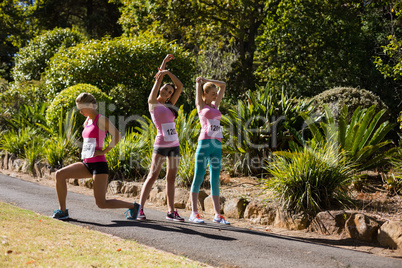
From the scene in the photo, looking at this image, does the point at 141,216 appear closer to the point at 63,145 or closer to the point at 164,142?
the point at 164,142

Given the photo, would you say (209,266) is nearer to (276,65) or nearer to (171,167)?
(171,167)

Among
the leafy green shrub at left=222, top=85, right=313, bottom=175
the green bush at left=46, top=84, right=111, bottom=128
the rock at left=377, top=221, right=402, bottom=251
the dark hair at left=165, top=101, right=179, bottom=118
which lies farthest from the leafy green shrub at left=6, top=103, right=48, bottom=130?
the rock at left=377, top=221, right=402, bottom=251

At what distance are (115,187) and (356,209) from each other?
15.5ft

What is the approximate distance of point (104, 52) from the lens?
13.4 metres

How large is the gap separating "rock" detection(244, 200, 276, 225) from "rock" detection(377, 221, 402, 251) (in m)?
1.60

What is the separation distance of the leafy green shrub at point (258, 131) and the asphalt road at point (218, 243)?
7.91ft

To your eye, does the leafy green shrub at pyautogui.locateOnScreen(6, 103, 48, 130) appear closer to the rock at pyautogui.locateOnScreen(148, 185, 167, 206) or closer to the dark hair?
the rock at pyautogui.locateOnScreen(148, 185, 167, 206)

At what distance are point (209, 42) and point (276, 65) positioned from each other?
10.5 ft

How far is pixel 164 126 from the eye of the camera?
595 centimetres

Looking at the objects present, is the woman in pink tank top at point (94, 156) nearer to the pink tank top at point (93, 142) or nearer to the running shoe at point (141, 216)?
the pink tank top at point (93, 142)

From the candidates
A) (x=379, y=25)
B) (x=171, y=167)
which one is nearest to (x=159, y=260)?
(x=171, y=167)

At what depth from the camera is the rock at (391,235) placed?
16.4 ft

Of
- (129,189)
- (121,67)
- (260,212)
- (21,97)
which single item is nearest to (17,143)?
(121,67)

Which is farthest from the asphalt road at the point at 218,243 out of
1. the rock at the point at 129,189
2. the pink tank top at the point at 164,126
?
the rock at the point at 129,189
